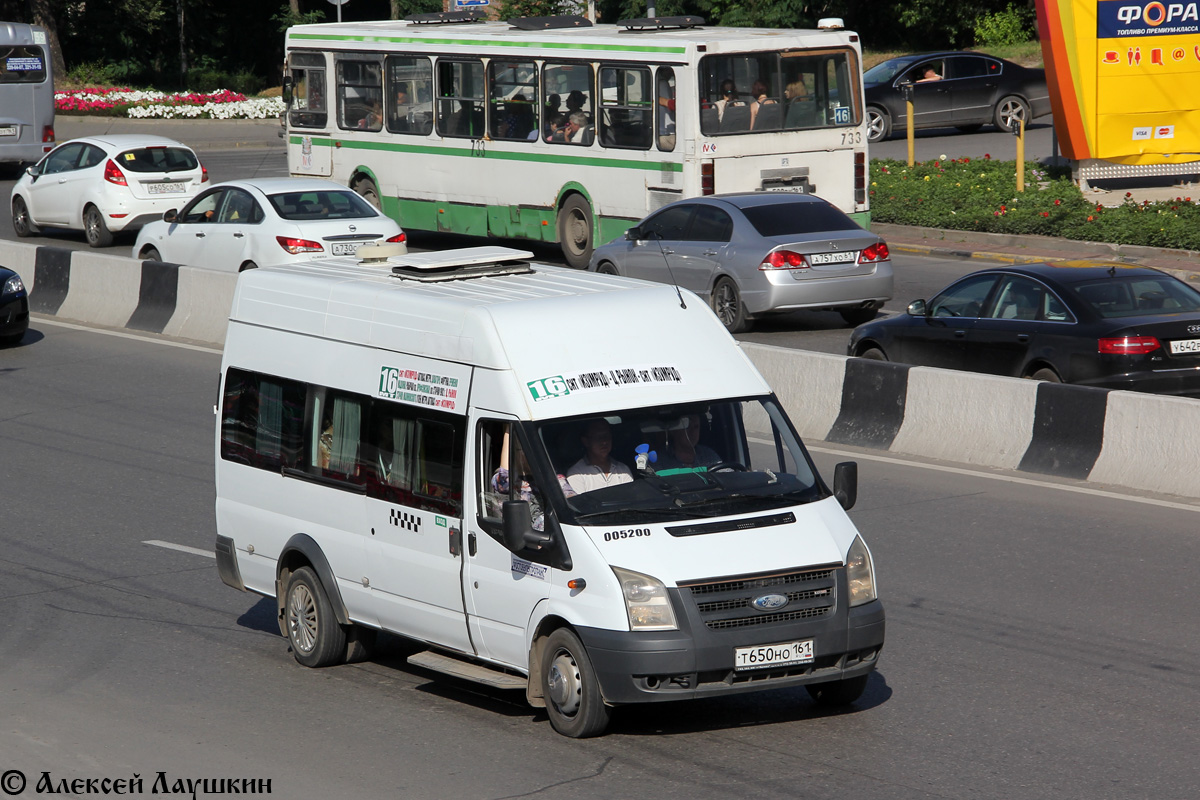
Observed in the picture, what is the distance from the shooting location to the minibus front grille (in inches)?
277

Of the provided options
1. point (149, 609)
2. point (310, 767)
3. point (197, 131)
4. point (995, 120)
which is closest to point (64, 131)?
point (197, 131)

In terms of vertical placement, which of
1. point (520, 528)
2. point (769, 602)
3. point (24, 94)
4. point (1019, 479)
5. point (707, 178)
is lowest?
point (1019, 479)

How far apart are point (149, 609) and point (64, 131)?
42.0 metres

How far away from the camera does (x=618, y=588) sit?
7016 millimetres

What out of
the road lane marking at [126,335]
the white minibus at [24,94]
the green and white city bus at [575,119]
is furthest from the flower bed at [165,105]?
the road lane marking at [126,335]

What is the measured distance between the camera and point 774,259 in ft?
59.2

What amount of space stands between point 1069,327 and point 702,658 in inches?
295

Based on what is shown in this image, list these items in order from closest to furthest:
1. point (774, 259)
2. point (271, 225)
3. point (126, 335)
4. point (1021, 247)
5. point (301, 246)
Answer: point (774, 259)
point (301, 246)
point (271, 225)
point (126, 335)
point (1021, 247)

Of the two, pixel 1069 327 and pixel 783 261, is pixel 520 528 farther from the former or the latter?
pixel 783 261

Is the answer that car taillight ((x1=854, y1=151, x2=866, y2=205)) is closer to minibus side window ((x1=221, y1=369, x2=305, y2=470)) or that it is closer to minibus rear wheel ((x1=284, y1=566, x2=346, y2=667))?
minibus side window ((x1=221, y1=369, x2=305, y2=470))

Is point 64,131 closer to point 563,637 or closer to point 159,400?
point 159,400

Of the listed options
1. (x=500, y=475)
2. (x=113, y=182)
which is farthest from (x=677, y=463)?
(x=113, y=182)

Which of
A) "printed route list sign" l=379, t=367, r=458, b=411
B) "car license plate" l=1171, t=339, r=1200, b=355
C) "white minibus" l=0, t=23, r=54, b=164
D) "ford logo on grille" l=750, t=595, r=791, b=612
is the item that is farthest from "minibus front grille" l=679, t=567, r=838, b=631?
"white minibus" l=0, t=23, r=54, b=164

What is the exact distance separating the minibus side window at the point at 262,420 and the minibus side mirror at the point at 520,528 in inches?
77.3
